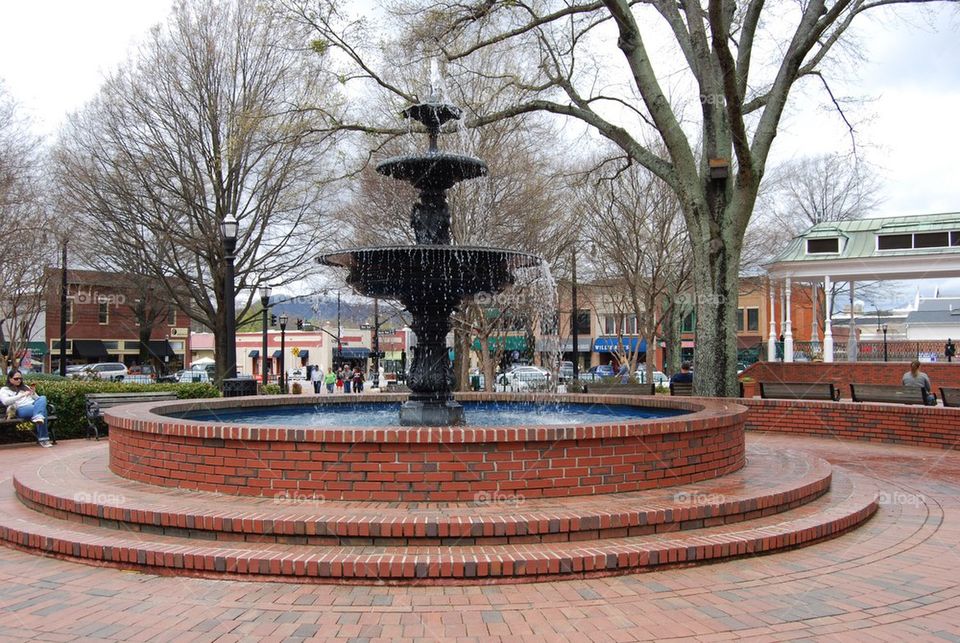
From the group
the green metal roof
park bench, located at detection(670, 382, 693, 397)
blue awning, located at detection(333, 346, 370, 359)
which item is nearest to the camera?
park bench, located at detection(670, 382, 693, 397)

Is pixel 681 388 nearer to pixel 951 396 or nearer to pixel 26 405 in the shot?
pixel 951 396

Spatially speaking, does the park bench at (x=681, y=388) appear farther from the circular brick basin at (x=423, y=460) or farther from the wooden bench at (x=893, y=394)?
the circular brick basin at (x=423, y=460)

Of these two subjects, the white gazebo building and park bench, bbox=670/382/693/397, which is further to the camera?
the white gazebo building

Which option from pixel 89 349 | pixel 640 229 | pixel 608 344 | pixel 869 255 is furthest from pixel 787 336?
pixel 89 349

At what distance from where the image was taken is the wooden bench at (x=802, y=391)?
1540cm

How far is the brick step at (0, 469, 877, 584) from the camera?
5008mm

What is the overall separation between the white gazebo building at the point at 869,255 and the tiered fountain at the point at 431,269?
63.5 feet

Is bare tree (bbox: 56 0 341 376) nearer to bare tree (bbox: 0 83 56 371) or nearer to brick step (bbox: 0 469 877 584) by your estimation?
bare tree (bbox: 0 83 56 371)

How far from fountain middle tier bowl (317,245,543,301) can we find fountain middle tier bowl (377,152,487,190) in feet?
3.57

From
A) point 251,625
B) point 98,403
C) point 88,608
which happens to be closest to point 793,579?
point 251,625

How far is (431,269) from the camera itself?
869 centimetres

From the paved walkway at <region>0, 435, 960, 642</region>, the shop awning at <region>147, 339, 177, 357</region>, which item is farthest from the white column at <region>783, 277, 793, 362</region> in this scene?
the shop awning at <region>147, 339, 177, 357</region>

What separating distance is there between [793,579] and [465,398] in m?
8.57

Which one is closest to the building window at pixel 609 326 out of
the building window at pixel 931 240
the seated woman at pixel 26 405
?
the building window at pixel 931 240
